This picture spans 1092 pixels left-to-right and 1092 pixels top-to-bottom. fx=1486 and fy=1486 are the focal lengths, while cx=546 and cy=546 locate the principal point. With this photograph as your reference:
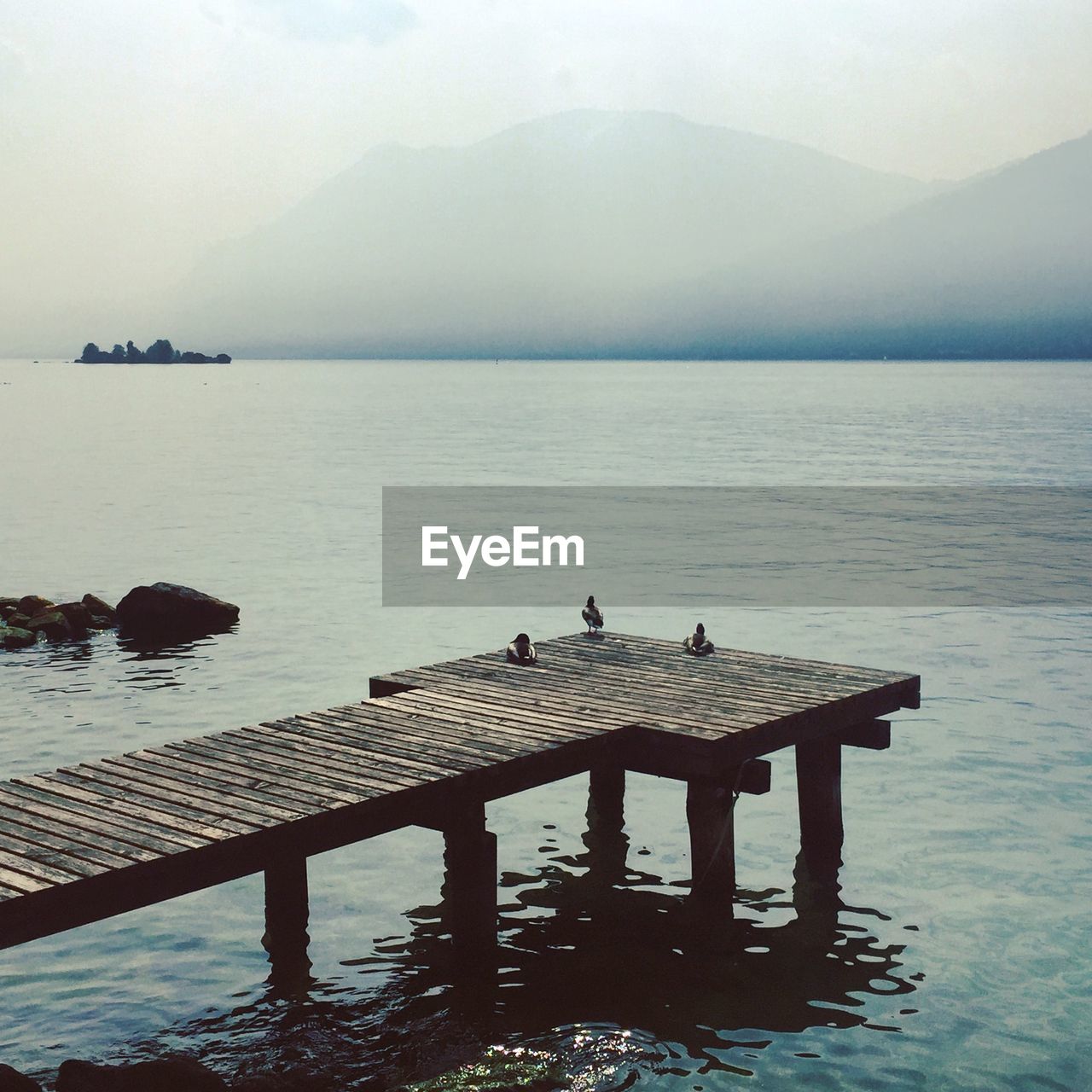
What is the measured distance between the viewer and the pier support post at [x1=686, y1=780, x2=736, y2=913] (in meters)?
14.5

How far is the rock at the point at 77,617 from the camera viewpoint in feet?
96.9

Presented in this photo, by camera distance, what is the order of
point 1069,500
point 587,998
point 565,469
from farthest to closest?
1. point 565,469
2. point 1069,500
3. point 587,998

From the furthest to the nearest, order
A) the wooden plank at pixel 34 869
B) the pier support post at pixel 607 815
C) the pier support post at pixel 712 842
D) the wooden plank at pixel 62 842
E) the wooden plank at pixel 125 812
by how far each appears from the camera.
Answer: the pier support post at pixel 607 815, the pier support post at pixel 712 842, the wooden plank at pixel 125 812, the wooden plank at pixel 62 842, the wooden plank at pixel 34 869

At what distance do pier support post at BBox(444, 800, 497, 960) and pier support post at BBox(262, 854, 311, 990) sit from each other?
140 cm

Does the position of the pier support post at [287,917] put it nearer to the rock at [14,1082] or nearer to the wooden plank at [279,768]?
the wooden plank at [279,768]

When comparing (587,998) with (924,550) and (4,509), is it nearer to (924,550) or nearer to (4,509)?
(924,550)

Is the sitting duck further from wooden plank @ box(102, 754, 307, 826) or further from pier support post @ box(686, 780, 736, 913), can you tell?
→ wooden plank @ box(102, 754, 307, 826)

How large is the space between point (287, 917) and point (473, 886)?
71.2 inches

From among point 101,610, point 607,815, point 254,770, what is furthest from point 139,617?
point 254,770

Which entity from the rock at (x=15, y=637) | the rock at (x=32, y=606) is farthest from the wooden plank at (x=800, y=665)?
the rock at (x=32, y=606)

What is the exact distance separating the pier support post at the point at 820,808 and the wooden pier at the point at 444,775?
2cm

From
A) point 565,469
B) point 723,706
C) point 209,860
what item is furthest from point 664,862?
point 565,469

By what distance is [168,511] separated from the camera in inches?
2242

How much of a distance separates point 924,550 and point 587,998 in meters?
36.8
